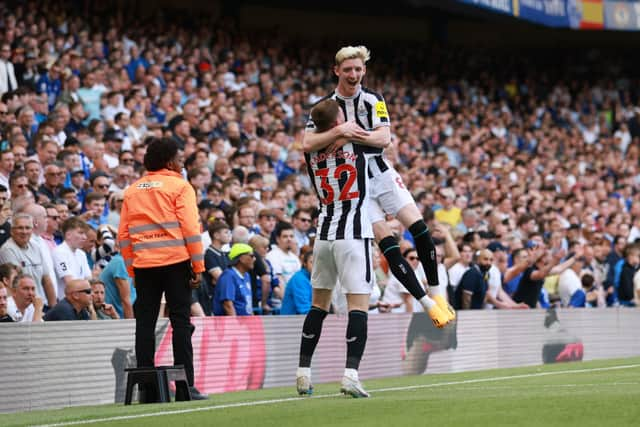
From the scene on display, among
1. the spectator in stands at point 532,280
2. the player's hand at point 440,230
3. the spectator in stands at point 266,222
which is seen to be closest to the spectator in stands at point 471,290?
the player's hand at point 440,230

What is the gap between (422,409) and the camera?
708 cm

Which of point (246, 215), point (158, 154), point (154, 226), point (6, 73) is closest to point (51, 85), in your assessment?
point (6, 73)

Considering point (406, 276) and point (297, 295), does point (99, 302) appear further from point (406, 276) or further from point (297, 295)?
point (406, 276)

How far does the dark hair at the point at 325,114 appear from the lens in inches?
328

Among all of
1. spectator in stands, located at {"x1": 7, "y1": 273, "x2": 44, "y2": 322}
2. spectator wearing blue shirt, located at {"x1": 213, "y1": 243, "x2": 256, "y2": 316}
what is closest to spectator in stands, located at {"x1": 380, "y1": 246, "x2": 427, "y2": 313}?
spectator wearing blue shirt, located at {"x1": 213, "y1": 243, "x2": 256, "y2": 316}

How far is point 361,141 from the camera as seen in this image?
8359mm

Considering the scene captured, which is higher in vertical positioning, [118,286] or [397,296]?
[118,286]

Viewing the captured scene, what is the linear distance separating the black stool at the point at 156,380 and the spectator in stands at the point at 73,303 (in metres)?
1.82

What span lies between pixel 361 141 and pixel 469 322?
20.8ft

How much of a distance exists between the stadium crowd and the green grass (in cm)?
227

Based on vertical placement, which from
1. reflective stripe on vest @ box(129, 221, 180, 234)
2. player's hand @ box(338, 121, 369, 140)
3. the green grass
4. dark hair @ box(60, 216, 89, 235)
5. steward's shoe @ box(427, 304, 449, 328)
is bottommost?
the green grass

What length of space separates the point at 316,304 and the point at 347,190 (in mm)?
869

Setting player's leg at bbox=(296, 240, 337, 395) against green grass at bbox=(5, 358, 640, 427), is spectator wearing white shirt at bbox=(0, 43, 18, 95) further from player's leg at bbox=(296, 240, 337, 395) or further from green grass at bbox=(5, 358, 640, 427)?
player's leg at bbox=(296, 240, 337, 395)

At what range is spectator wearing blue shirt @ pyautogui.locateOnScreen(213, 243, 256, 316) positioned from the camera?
12156 mm
